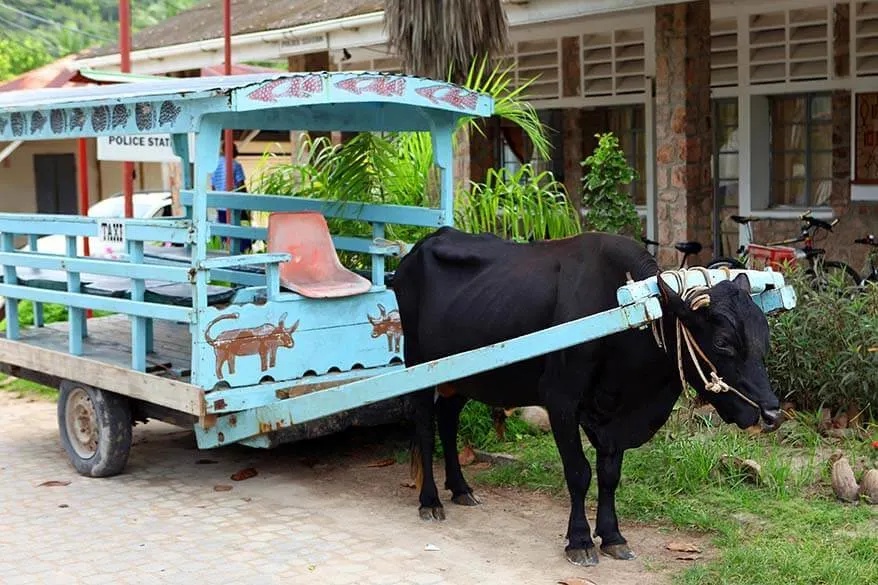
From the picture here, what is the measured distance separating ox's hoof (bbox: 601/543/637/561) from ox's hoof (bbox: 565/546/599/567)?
0.11 metres

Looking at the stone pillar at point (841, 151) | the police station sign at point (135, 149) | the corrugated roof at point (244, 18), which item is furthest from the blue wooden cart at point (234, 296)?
the stone pillar at point (841, 151)

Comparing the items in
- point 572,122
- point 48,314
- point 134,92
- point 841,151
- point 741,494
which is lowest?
point 741,494

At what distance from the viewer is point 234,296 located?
265 inches

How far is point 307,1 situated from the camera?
50.6 ft

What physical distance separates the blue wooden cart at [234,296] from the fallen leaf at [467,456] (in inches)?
27.8

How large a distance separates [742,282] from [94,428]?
4240mm

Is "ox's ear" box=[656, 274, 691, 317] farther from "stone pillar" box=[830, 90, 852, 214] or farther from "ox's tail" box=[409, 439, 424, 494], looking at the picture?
"stone pillar" box=[830, 90, 852, 214]

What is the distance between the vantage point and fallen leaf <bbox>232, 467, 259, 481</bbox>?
7234 millimetres

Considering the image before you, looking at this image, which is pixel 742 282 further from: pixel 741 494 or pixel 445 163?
pixel 445 163

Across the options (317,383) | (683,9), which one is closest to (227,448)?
(317,383)

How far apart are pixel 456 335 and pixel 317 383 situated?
1.03 m

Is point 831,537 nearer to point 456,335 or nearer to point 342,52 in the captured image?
point 456,335

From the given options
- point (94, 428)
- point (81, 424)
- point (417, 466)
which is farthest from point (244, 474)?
point (417, 466)

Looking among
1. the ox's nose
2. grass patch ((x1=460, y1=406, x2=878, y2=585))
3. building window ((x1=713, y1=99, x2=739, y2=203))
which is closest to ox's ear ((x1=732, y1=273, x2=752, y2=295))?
the ox's nose
